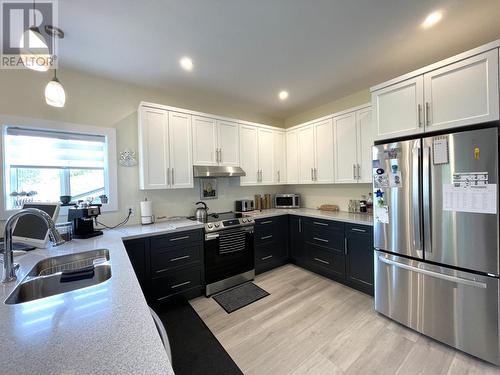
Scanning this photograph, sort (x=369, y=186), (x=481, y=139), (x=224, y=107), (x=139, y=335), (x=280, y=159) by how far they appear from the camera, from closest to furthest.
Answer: (x=139, y=335) → (x=481, y=139) → (x=369, y=186) → (x=224, y=107) → (x=280, y=159)

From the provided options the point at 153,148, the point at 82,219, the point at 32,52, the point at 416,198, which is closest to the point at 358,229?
the point at 416,198

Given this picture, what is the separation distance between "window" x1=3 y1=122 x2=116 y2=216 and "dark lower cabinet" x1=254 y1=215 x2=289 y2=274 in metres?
2.03

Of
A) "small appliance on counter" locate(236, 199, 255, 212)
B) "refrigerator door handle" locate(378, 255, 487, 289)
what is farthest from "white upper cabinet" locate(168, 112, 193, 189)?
"refrigerator door handle" locate(378, 255, 487, 289)

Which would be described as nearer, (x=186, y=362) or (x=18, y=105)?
(x=186, y=362)

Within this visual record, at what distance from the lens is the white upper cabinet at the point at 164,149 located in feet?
8.55

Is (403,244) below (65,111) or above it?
below

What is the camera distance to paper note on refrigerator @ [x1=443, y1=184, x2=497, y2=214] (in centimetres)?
153

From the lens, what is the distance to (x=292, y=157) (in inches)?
152

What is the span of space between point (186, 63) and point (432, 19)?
229 cm

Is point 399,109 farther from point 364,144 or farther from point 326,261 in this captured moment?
point 326,261

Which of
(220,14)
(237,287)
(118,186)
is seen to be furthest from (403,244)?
(118,186)

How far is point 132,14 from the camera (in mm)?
1641

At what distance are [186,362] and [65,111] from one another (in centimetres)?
283

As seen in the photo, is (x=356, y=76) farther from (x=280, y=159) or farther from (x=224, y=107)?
(x=224, y=107)
